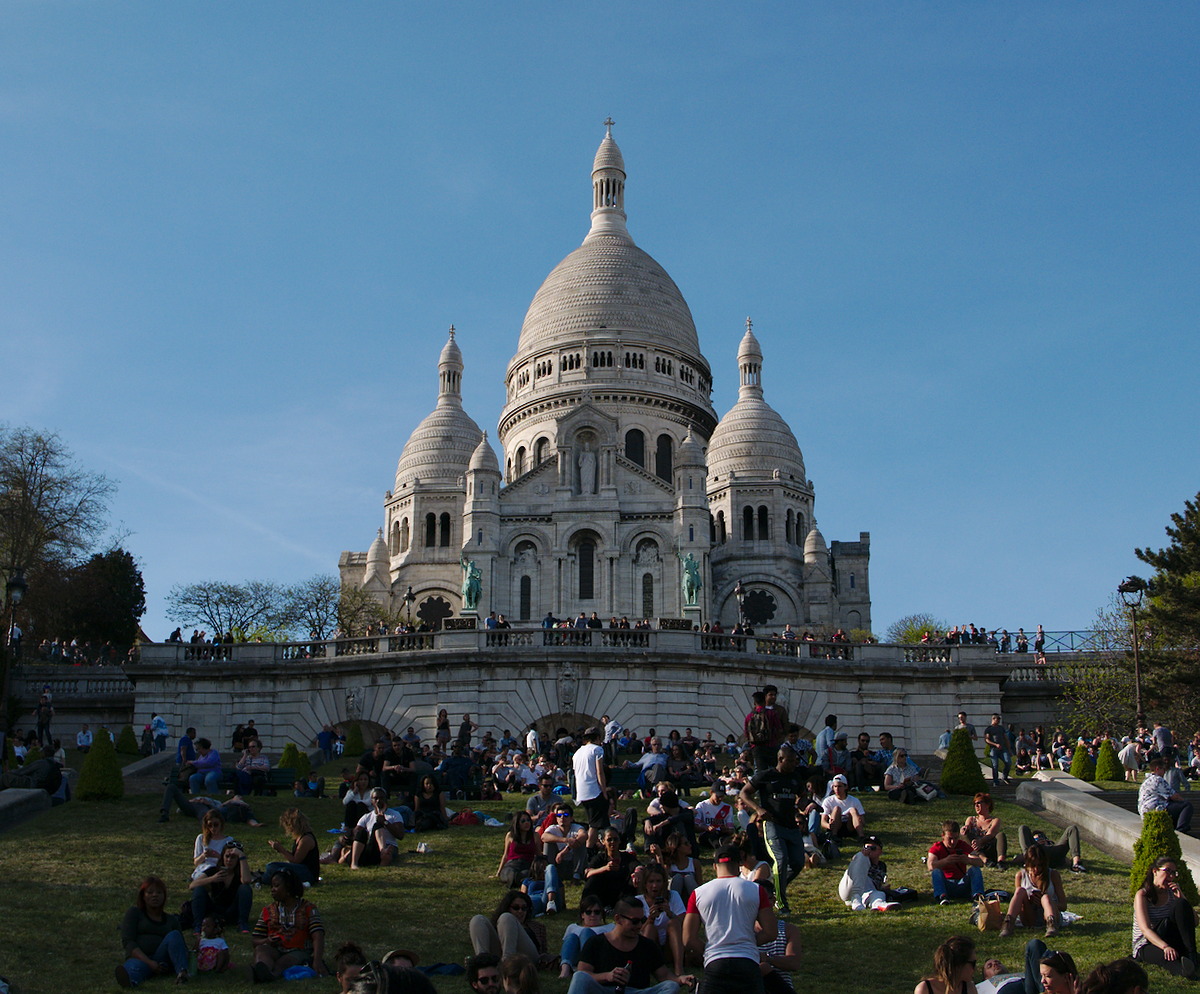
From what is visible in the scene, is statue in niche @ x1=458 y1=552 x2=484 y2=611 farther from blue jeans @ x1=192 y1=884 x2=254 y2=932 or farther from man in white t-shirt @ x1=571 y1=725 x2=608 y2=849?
blue jeans @ x1=192 y1=884 x2=254 y2=932

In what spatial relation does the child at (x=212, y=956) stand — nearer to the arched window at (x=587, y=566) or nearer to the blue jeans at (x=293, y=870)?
the blue jeans at (x=293, y=870)

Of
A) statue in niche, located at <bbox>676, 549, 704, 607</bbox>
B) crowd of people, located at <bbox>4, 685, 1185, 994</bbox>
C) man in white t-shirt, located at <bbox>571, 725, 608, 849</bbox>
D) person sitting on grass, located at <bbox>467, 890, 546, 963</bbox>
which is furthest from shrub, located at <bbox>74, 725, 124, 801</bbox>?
statue in niche, located at <bbox>676, 549, 704, 607</bbox>

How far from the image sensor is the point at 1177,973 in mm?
12711

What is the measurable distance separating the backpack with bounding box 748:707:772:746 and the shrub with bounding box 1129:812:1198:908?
14.6ft

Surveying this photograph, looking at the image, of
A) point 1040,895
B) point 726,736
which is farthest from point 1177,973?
point 726,736

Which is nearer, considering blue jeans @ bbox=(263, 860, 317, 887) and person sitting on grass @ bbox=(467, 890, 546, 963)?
person sitting on grass @ bbox=(467, 890, 546, 963)

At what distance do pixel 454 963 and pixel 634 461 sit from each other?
230 ft

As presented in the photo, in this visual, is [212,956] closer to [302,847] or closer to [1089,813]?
[302,847]

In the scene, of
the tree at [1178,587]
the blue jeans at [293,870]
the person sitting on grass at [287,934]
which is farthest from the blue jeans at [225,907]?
the tree at [1178,587]

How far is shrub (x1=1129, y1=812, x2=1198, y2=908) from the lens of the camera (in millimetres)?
14758

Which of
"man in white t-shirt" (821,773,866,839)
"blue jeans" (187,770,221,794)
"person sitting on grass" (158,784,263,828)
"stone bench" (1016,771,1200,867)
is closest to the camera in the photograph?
"stone bench" (1016,771,1200,867)

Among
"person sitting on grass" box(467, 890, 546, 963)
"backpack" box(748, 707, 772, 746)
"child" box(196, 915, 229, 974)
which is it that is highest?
"backpack" box(748, 707, 772, 746)

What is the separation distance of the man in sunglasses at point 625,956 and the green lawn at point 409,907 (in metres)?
1.38

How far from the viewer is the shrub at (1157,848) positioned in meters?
14.8
